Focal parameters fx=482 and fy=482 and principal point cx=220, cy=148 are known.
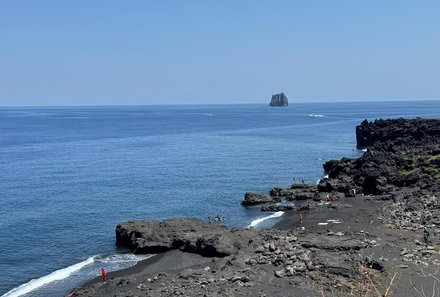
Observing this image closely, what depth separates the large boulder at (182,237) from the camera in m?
41.6

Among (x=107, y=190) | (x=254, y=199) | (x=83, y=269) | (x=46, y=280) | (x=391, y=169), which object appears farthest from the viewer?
(x=107, y=190)

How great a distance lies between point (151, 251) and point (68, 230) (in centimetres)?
1298

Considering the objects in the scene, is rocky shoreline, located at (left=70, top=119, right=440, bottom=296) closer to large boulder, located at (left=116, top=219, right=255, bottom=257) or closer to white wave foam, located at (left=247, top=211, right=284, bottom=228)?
large boulder, located at (left=116, top=219, right=255, bottom=257)

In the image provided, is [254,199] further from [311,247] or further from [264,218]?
[311,247]

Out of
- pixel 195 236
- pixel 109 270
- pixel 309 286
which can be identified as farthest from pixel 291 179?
pixel 309 286

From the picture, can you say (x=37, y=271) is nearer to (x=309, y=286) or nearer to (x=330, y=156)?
(x=309, y=286)

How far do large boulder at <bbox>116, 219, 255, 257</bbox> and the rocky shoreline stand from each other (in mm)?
95

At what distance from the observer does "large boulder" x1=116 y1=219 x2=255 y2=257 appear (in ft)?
136

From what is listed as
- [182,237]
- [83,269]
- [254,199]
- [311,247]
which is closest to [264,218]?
[254,199]

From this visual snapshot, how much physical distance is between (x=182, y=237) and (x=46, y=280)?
12436 mm

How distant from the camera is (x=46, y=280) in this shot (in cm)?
3966

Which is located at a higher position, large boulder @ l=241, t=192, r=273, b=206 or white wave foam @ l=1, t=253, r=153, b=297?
large boulder @ l=241, t=192, r=273, b=206

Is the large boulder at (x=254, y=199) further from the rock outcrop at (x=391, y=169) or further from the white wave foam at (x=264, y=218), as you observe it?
the rock outcrop at (x=391, y=169)

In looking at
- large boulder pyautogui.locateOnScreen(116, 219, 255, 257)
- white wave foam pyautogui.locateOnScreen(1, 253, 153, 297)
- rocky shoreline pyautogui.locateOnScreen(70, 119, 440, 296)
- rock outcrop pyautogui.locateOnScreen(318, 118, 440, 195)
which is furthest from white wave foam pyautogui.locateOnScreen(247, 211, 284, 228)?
white wave foam pyautogui.locateOnScreen(1, 253, 153, 297)
